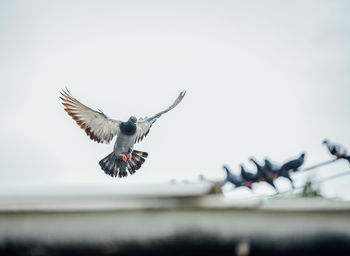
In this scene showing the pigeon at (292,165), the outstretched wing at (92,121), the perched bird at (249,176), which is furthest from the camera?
the outstretched wing at (92,121)

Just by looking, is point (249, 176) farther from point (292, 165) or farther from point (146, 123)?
point (146, 123)

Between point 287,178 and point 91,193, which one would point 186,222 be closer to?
point 91,193

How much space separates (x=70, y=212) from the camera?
6.55 feet

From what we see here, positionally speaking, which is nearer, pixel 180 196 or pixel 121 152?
pixel 180 196

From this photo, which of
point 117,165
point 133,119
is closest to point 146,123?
point 133,119

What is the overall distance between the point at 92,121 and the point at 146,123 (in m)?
1.30

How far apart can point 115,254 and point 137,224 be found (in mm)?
210

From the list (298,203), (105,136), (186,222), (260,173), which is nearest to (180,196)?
(186,222)

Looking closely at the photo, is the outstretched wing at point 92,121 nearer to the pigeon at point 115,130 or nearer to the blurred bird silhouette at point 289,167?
the pigeon at point 115,130

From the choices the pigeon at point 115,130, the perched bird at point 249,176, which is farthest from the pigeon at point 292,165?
the pigeon at point 115,130

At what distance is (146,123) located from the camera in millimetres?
9633

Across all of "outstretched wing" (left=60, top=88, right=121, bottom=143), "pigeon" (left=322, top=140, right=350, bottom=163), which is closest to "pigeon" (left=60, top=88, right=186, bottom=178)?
"outstretched wing" (left=60, top=88, right=121, bottom=143)

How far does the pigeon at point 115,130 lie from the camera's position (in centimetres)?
868

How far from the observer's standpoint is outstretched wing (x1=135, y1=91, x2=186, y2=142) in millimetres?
9040
